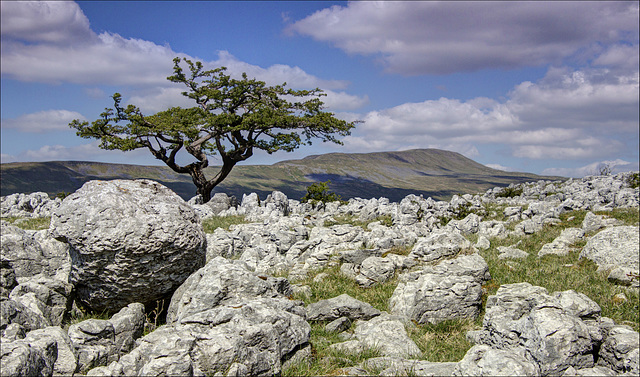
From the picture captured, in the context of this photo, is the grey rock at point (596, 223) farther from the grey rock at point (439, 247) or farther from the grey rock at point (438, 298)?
the grey rock at point (438, 298)

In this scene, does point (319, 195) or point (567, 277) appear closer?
point (567, 277)

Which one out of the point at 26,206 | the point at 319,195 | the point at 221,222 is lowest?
the point at 221,222

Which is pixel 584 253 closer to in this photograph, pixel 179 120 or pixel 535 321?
pixel 535 321

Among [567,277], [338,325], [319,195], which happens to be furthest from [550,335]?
[319,195]

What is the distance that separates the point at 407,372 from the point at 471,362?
106 cm

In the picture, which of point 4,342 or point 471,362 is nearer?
point 4,342

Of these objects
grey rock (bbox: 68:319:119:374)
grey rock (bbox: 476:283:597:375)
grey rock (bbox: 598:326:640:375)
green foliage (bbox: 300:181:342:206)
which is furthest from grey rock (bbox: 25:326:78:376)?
green foliage (bbox: 300:181:342:206)

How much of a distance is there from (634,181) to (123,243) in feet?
171

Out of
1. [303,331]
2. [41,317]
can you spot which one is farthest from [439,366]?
[41,317]

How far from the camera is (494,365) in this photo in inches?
237

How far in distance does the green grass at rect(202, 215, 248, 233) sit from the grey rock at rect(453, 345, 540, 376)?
65.2 ft

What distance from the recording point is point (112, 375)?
585 centimetres

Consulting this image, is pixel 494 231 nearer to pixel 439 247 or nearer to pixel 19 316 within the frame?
pixel 439 247

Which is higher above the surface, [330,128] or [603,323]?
[330,128]
